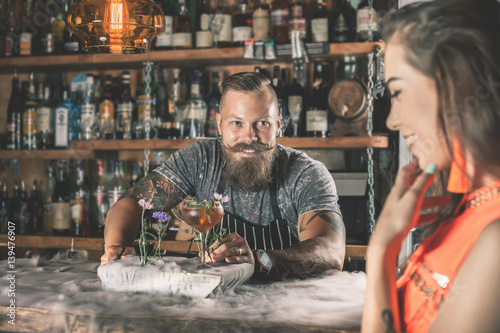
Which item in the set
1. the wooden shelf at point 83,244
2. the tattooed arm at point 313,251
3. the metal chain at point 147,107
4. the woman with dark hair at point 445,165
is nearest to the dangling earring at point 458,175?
the woman with dark hair at point 445,165

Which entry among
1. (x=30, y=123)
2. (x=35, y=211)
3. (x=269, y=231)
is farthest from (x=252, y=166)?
(x=35, y=211)

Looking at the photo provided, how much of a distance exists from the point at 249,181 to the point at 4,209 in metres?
1.75

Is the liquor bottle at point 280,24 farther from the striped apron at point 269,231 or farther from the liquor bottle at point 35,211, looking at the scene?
the liquor bottle at point 35,211

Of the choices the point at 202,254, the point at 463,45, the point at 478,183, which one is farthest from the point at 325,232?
the point at 463,45

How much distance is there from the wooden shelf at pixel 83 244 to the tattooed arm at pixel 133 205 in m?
0.51

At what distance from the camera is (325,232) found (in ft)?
5.34

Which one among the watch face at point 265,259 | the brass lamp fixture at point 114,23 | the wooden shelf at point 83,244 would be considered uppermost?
the brass lamp fixture at point 114,23

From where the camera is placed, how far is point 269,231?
195 cm

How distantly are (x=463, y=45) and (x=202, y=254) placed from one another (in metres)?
0.75

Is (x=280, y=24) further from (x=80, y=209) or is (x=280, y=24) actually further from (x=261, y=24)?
(x=80, y=209)

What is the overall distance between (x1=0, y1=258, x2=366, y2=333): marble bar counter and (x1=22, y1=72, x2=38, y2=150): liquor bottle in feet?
5.80

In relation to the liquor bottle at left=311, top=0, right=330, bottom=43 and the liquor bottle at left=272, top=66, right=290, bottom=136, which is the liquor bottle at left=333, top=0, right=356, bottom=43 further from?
the liquor bottle at left=272, top=66, right=290, bottom=136

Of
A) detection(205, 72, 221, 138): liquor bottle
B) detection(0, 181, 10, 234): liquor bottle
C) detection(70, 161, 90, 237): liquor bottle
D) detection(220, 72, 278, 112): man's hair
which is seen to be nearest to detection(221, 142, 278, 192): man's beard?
detection(220, 72, 278, 112): man's hair

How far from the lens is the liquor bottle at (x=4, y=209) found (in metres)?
2.88
